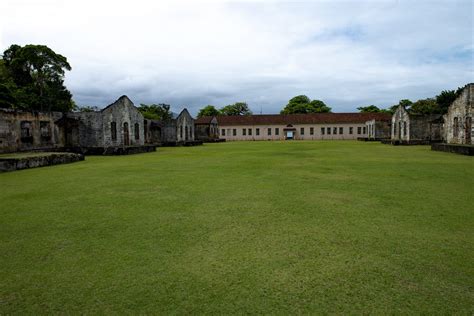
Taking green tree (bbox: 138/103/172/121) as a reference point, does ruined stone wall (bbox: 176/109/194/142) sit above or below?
below

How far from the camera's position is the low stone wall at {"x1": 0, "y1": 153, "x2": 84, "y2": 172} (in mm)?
11742

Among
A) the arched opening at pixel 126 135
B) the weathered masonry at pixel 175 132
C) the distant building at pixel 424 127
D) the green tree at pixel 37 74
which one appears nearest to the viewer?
the arched opening at pixel 126 135

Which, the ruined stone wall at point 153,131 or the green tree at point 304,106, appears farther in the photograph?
the green tree at point 304,106

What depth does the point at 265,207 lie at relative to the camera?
572cm

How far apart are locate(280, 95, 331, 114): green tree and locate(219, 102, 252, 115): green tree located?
1033cm

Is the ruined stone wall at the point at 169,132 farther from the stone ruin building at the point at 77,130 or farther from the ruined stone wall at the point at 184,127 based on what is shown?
the stone ruin building at the point at 77,130

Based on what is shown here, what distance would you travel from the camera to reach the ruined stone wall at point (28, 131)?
17.1 metres

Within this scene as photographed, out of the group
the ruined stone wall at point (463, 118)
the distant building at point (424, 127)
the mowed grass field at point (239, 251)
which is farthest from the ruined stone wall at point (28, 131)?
the distant building at point (424, 127)

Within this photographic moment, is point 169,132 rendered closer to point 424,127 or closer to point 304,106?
point 424,127

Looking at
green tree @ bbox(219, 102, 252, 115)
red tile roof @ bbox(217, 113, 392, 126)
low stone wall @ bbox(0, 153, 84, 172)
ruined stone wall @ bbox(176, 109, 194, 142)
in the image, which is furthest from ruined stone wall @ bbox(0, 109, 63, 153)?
green tree @ bbox(219, 102, 252, 115)

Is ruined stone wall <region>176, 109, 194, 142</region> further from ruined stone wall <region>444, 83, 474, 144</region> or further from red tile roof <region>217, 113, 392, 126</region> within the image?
ruined stone wall <region>444, 83, 474, 144</region>

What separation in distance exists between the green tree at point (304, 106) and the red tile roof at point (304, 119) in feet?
50.5

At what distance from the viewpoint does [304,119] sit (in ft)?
172

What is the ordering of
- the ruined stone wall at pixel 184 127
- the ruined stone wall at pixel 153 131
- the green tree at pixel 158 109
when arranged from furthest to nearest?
the green tree at pixel 158 109
the ruined stone wall at pixel 184 127
the ruined stone wall at pixel 153 131
